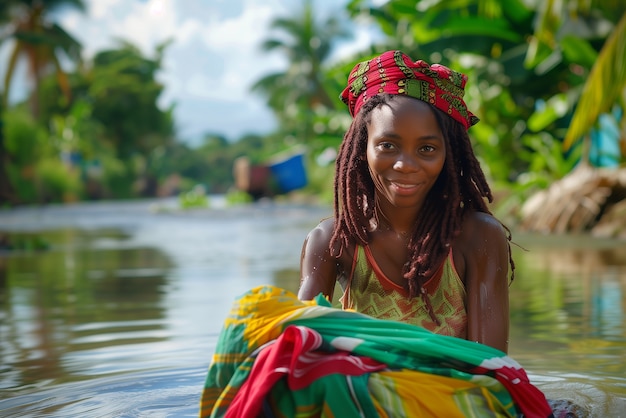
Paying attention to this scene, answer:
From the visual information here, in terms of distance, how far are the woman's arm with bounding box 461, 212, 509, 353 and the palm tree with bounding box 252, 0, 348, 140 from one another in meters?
44.7

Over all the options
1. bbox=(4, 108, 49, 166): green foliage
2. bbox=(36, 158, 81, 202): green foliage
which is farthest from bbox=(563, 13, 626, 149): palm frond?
bbox=(36, 158, 81, 202): green foliage

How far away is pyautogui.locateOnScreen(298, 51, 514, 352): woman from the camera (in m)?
2.39

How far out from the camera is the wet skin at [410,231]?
7.79 ft

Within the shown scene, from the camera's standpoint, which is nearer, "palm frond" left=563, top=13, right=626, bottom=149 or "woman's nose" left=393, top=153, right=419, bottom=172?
"woman's nose" left=393, top=153, right=419, bottom=172

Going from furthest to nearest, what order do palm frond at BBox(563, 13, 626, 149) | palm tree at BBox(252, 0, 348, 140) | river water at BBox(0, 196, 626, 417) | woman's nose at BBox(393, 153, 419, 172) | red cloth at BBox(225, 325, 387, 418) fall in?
palm tree at BBox(252, 0, 348, 140)
palm frond at BBox(563, 13, 626, 149)
river water at BBox(0, 196, 626, 417)
woman's nose at BBox(393, 153, 419, 172)
red cloth at BBox(225, 325, 387, 418)

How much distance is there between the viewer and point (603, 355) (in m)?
3.94

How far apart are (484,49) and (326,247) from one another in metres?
13.9

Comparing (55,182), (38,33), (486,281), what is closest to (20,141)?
(55,182)

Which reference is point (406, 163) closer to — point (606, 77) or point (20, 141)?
point (606, 77)

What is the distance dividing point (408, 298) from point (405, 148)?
401mm

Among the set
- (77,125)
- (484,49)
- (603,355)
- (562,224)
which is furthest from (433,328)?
(77,125)

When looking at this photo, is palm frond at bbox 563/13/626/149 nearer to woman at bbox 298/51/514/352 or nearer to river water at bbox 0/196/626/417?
river water at bbox 0/196/626/417

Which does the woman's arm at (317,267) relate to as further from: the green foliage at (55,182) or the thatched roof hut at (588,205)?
the green foliage at (55,182)

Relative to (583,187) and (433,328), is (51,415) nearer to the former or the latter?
(433,328)
